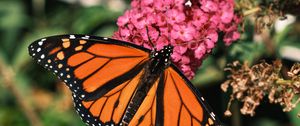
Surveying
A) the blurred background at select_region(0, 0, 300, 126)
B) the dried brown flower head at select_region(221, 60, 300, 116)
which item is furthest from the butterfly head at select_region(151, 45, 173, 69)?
the blurred background at select_region(0, 0, 300, 126)

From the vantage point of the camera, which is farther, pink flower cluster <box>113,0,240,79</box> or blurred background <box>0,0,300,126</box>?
blurred background <box>0,0,300,126</box>

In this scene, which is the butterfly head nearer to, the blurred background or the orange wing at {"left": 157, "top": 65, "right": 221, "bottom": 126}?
the orange wing at {"left": 157, "top": 65, "right": 221, "bottom": 126}

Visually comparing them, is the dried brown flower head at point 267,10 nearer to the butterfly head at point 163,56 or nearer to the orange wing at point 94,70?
the butterfly head at point 163,56

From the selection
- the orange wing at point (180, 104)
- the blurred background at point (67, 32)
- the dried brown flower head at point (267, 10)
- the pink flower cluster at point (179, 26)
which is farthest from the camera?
the blurred background at point (67, 32)

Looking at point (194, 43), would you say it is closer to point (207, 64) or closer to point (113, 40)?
point (113, 40)

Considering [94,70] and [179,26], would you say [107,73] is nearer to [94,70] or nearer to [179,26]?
[94,70]

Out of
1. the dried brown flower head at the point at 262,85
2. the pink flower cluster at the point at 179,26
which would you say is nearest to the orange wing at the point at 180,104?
the pink flower cluster at the point at 179,26

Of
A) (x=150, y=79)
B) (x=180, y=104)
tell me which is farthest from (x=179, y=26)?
(x=180, y=104)
